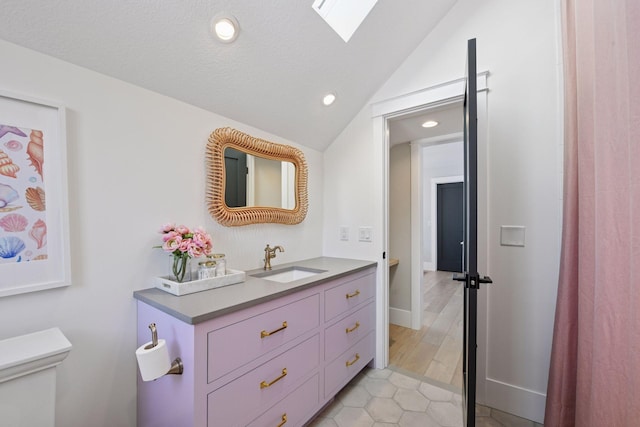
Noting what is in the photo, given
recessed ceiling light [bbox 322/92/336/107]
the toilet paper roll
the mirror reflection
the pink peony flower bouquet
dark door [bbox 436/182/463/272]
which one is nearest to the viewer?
the toilet paper roll

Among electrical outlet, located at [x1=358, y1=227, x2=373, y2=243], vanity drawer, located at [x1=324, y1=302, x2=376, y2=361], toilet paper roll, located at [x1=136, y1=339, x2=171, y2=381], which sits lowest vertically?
A: vanity drawer, located at [x1=324, y1=302, x2=376, y2=361]

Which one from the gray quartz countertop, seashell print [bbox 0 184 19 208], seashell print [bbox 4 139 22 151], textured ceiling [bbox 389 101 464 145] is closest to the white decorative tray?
the gray quartz countertop

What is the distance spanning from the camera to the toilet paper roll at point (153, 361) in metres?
0.96

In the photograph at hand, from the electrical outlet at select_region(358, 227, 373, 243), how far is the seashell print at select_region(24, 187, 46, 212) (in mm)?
1877

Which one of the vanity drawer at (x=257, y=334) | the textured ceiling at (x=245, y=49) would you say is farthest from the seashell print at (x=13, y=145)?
the vanity drawer at (x=257, y=334)

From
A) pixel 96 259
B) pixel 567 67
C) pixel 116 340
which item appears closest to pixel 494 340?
pixel 567 67

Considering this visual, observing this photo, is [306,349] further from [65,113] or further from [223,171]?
[65,113]

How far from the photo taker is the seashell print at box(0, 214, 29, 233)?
3.22 ft

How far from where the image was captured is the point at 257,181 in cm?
194

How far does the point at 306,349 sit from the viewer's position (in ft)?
4.94

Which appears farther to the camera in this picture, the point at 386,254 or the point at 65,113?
the point at 386,254

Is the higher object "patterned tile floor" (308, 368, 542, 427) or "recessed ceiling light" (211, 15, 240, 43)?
"recessed ceiling light" (211, 15, 240, 43)

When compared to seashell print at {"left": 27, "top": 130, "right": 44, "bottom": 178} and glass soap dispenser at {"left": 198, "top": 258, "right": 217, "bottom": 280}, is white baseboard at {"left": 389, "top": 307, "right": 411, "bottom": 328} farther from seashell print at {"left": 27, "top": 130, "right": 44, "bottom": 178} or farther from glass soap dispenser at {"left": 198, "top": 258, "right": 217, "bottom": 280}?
seashell print at {"left": 27, "top": 130, "right": 44, "bottom": 178}

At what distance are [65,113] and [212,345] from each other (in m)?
1.11
